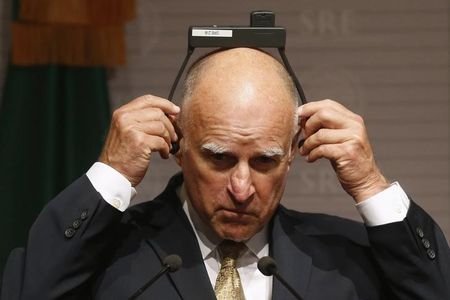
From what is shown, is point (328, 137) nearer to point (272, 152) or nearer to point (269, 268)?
point (272, 152)

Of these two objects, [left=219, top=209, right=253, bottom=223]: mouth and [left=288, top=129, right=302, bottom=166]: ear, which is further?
A: [left=288, top=129, right=302, bottom=166]: ear

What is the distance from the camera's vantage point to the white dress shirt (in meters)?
2.31

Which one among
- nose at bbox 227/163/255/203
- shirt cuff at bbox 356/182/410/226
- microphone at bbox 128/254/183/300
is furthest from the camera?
shirt cuff at bbox 356/182/410/226

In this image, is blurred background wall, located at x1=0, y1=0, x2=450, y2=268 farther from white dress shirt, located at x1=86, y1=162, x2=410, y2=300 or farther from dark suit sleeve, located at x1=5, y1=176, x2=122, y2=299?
dark suit sleeve, located at x1=5, y1=176, x2=122, y2=299

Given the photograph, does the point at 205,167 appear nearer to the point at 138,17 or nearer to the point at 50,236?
the point at 50,236

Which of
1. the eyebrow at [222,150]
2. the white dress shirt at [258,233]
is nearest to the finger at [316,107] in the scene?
the eyebrow at [222,150]

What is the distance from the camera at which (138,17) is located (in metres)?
3.90

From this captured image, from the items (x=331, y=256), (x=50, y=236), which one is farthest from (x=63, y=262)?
(x=331, y=256)

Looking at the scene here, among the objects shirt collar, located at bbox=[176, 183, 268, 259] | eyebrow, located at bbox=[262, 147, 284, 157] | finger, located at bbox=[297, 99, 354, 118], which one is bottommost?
shirt collar, located at bbox=[176, 183, 268, 259]

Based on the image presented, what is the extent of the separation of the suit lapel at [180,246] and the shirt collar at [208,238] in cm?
2

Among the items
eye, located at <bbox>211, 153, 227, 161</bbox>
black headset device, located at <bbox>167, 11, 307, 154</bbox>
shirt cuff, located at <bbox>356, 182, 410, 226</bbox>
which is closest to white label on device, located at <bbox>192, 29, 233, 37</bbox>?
black headset device, located at <bbox>167, 11, 307, 154</bbox>

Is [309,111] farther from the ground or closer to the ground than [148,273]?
farther from the ground

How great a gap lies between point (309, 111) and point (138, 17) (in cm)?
167

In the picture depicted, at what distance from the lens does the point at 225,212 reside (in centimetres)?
232
